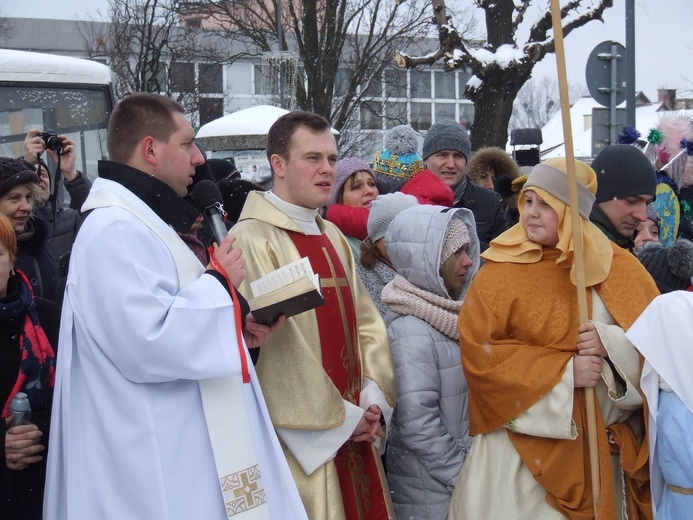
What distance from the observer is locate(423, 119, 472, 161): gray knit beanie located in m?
5.32

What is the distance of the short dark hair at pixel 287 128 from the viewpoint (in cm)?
348

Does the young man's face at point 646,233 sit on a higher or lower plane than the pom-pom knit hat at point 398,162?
lower

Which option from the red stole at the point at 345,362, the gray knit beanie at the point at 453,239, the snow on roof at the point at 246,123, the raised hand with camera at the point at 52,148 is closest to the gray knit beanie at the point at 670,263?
the gray knit beanie at the point at 453,239

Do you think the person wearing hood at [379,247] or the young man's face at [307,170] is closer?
the young man's face at [307,170]

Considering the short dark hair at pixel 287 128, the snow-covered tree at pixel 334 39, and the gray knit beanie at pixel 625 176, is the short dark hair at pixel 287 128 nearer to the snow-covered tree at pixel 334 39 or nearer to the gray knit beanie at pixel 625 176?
the gray knit beanie at pixel 625 176

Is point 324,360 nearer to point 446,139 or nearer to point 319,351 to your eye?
point 319,351

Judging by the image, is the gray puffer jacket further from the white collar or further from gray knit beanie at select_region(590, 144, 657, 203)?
gray knit beanie at select_region(590, 144, 657, 203)

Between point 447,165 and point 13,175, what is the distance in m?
2.53

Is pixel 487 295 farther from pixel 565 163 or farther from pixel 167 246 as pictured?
pixel 167 246

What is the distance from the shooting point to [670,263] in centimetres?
416

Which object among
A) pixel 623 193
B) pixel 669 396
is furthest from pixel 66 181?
pixel 669 396

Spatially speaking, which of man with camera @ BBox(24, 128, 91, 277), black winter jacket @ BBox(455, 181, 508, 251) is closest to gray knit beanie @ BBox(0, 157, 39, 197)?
man with camera @ BBox(24, 128, 91, 277)

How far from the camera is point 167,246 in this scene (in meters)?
2.75

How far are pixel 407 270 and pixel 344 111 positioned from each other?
1784 centimetres
